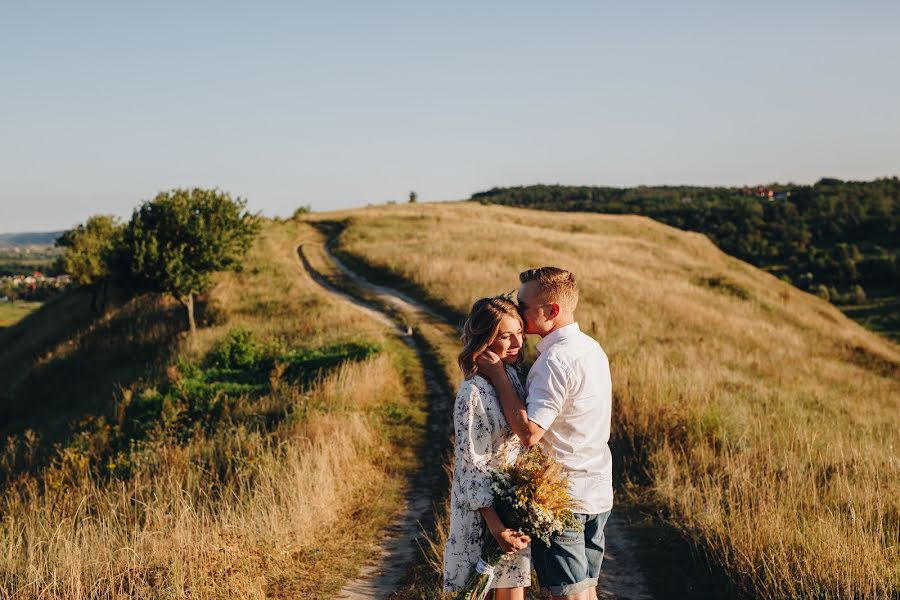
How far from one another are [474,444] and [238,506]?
369 cm

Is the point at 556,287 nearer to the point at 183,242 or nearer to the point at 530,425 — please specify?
the point at 530,425

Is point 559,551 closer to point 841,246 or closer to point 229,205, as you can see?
point 229,205

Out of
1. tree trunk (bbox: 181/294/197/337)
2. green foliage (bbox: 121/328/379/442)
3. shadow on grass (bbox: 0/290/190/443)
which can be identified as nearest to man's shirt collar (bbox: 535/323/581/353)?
green foliage (bbox: 121/328/379/442)

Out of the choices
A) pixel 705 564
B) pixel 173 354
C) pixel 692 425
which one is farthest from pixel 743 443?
pixel 173 354

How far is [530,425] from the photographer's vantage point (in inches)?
131

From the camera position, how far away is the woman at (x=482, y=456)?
11.2 ft

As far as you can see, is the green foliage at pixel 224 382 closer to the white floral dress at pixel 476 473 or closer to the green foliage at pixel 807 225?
the white floral dress at pixel 476 473

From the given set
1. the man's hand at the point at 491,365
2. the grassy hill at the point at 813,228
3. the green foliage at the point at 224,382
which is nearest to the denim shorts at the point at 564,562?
the man's hand at the point at 491,365

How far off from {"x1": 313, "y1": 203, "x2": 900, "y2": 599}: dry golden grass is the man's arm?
9.26 ft

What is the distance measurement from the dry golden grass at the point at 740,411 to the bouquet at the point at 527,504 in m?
2.52

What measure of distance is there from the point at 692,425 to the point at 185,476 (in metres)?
6.79

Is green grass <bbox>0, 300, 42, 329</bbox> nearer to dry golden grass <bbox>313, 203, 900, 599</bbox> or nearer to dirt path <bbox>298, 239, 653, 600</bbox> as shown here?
dry golden grass <bbox>313, 203, 900, 599</bbox>

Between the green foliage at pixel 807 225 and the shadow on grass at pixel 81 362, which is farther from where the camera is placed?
the green foliage at pixel 807 225

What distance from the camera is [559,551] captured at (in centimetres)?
343
